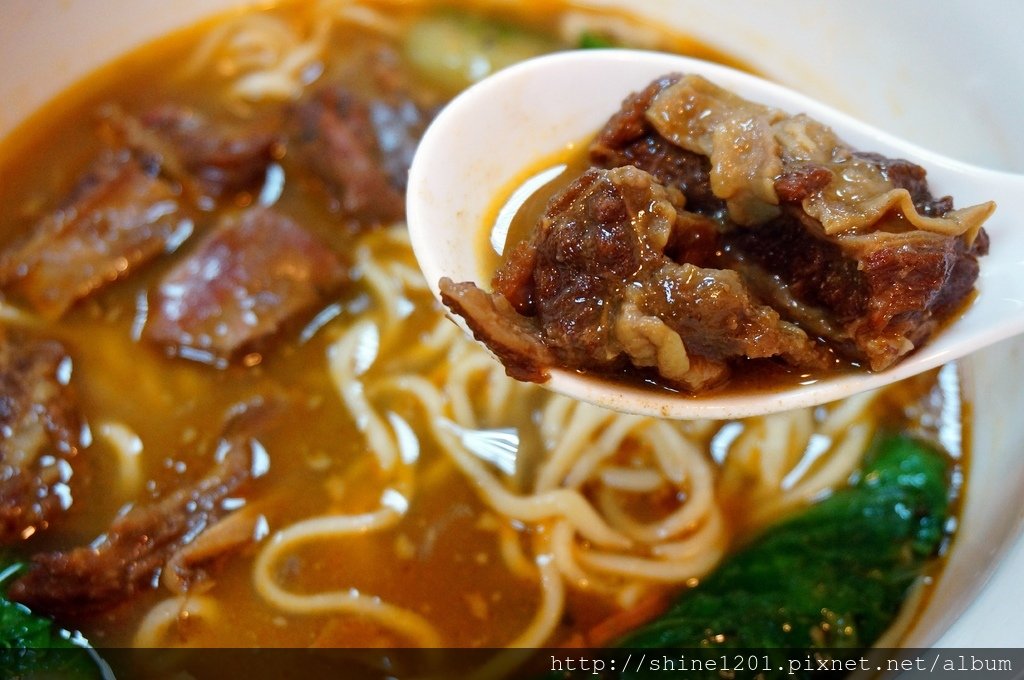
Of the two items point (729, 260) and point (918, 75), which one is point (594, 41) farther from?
point (729, 260)

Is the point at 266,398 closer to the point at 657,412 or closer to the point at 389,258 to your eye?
the point at 389,258

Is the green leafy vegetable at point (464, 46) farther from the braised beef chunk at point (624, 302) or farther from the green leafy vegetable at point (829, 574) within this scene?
the green leafy vegetable at point (829, 574)

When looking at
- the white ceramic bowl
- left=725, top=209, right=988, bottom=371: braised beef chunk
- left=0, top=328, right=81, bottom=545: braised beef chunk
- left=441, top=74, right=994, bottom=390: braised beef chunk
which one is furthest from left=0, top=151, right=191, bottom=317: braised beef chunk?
left=725, top=209, right=988, bottom=371: braised beef chunk

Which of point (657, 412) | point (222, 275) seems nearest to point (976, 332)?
point (657, 412)

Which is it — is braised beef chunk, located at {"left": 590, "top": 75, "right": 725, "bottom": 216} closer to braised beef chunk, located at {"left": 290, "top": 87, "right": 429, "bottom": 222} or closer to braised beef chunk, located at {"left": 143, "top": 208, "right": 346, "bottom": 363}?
braised beef chunk, located at {"left": 290, "top": 87, "right": 429, "bottom": 222}

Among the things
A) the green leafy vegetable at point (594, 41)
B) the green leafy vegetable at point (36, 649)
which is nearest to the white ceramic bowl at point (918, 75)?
the green leafy vegetable at point (594, 41)

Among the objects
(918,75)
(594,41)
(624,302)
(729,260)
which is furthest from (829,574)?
(594,41)
